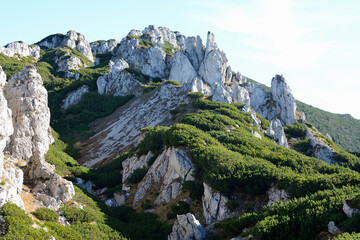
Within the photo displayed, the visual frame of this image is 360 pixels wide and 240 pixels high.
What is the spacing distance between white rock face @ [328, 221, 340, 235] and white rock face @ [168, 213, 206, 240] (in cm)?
872

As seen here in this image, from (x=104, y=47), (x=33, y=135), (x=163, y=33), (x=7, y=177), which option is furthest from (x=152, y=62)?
(x=7, y=177)

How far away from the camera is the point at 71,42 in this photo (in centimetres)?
13275

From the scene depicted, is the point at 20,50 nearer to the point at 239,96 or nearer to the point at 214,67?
the point at 214,67

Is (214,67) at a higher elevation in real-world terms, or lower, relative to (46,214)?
higher

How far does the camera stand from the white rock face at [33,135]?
2567cm

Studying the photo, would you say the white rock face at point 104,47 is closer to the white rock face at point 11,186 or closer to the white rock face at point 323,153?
the white rock face at point 323,153

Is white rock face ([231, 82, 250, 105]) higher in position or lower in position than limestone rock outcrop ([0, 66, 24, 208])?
higher

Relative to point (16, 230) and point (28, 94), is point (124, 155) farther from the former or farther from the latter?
point (16, 230)

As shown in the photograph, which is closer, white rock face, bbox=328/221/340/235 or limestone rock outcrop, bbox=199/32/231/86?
white rock face, bbox=328/221/340/235

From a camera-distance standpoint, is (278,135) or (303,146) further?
(278,135)

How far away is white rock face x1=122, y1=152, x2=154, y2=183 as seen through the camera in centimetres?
3656

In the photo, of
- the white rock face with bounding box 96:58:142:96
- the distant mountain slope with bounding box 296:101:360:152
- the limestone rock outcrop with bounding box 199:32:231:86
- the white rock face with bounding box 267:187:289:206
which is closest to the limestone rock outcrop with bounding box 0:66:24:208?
the white rock face with bounding box 267:187:289:206

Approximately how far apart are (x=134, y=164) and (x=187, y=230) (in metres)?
17.0

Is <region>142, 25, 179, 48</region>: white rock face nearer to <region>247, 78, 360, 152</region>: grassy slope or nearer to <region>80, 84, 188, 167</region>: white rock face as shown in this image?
<region>247, 78, 360, 152</region>: grassy slope
